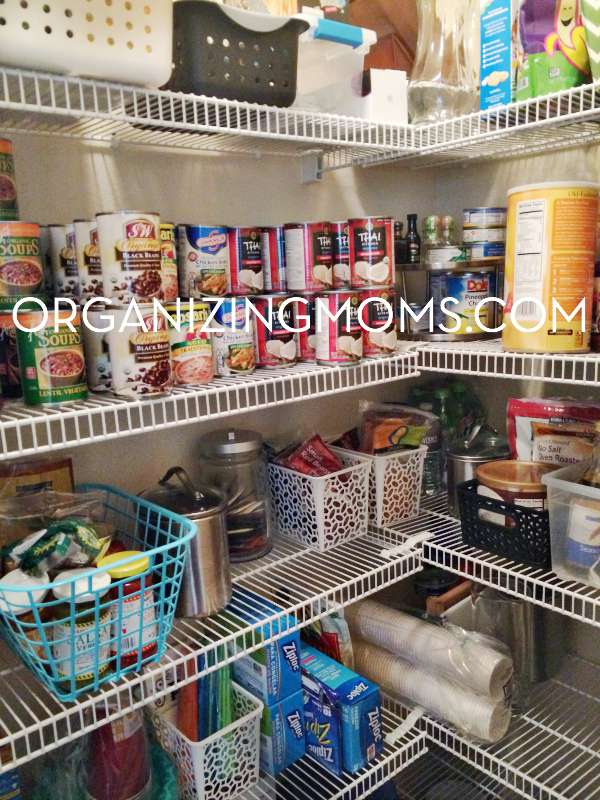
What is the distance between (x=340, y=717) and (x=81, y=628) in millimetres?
563

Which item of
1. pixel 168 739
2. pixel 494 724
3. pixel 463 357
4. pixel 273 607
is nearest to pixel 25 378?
pixel 273 607

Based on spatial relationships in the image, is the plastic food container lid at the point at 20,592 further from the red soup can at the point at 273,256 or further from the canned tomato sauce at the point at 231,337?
the red soup can at the point at 273,256

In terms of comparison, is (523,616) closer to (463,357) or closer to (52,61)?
(463,357)

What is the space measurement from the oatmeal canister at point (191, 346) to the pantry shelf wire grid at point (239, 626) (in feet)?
1.24

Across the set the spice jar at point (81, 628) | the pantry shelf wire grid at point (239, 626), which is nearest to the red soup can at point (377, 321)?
the pantry shelf wire grid at point (239, 626)

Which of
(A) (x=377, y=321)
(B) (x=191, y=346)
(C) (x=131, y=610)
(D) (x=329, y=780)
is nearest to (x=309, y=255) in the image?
(A) (x=377, y=321)

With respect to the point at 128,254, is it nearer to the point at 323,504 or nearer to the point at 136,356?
the point at 136,356

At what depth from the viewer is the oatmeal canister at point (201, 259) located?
3.31 feet

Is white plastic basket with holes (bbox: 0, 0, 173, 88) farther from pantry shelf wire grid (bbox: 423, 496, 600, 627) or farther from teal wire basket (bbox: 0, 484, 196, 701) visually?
pantry shelf wire grid (bbox: 423, 496, 600, 627)

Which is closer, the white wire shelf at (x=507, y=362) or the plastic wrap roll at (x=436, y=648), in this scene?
the white wire shelf at (x=507, y=362)

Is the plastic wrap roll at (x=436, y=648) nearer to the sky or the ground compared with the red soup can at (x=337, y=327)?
nearer to the ground

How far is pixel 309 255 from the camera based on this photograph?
1094 millimetres

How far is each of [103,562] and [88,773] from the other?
38cm

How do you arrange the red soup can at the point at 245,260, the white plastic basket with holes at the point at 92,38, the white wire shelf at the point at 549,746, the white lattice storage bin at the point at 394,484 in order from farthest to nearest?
the white lattice storage bin at the point at 394,484 → the white wire shelf at the point at 549,746 → the red soup can at the point at 245,260 → the white plastic basket with holes at the point at 92,38
